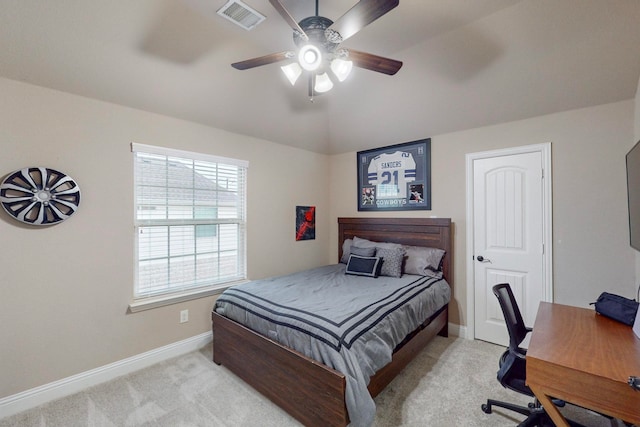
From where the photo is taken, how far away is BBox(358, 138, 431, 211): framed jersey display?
11.7 ft

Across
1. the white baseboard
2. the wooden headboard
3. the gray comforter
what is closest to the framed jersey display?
the wooden headboard

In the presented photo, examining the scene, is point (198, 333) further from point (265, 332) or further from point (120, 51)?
point (120, 51)

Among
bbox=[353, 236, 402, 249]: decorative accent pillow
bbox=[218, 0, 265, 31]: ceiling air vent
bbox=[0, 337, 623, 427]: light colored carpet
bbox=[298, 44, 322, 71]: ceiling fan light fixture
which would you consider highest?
bbox=[218, 0, 265, 31]: ceiling air vent

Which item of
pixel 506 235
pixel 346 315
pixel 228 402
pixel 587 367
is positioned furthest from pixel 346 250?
pixel 587 367

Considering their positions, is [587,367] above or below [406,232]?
below

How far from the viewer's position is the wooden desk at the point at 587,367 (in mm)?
1127

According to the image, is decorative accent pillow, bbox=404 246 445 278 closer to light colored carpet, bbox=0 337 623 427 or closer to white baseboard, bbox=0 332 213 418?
light colored carpet, bbox=0 337 623 427

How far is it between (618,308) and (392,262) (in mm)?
1816

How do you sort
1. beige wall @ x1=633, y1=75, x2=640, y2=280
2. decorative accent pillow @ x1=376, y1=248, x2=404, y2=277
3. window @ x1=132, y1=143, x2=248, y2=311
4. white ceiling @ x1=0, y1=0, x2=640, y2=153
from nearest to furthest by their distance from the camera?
white ceiling @ x1=0, y1=0, x2=640, y2=153, beige wall @ x1=633, y1=75, x2=640, y2=280, window @ x1=132, y1=143, x2=248, y2=311, decorative accent pillow @ x1=376, y1=248, x2=404, y2=277

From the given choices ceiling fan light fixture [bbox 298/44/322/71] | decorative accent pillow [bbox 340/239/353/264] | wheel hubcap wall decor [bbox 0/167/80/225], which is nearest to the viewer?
ceiling fan light fixture [bbox 298/44/322/71]

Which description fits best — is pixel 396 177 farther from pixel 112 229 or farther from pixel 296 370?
pixel 112 229

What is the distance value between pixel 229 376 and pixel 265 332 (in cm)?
69

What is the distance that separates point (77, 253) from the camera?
7.51 feet

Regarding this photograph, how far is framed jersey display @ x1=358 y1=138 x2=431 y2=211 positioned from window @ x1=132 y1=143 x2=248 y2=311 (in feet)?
5.74
